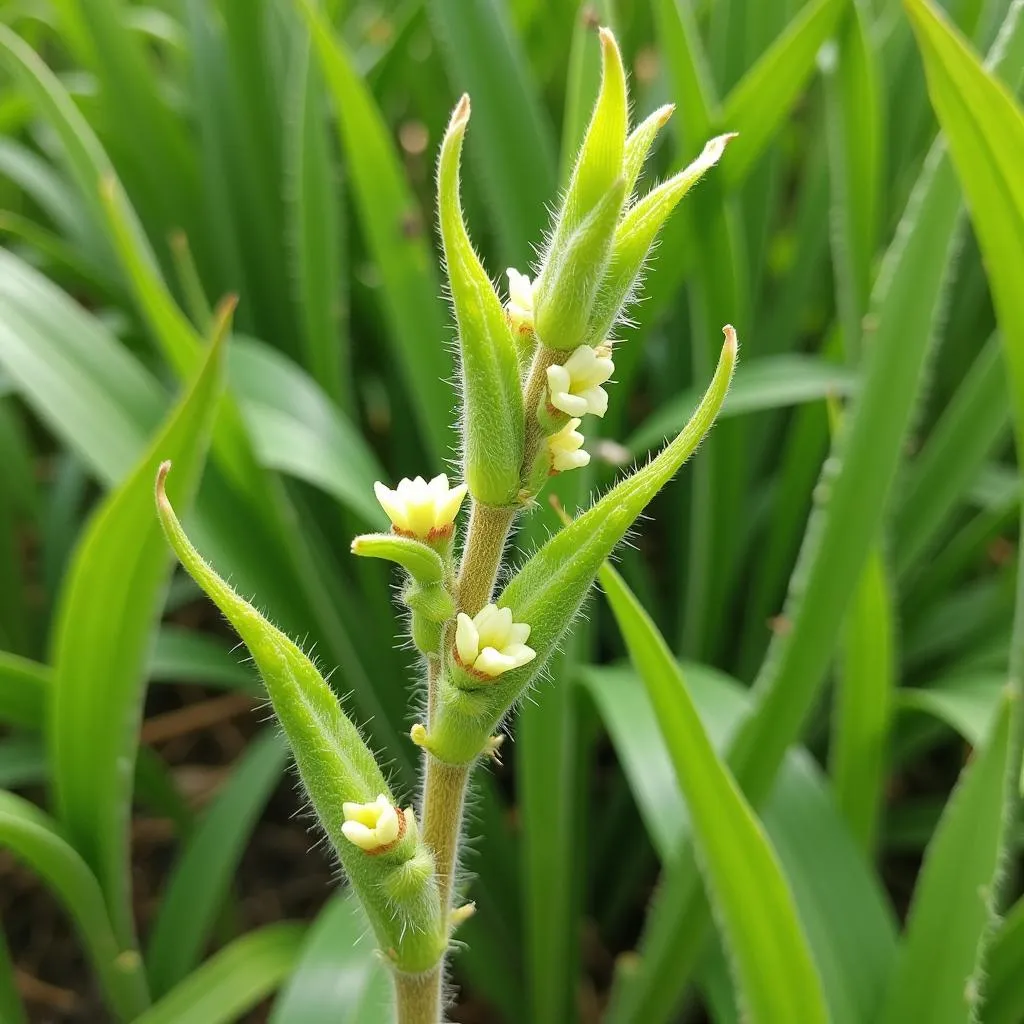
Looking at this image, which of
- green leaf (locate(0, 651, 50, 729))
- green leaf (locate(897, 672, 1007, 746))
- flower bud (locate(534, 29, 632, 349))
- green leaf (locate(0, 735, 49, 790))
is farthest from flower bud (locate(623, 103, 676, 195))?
green leaf (locate(0, 735, 49, 790))

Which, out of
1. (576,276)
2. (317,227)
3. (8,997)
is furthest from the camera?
(317,227)

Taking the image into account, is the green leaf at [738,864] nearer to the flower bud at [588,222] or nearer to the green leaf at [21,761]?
the flower bud at [588,222]

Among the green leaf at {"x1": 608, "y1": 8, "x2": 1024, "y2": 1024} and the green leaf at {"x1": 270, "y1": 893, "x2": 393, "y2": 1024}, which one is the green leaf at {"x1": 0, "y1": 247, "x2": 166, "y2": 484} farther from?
the green leaf at {"x1": 608, "y1": 8, "x2": 1024, "y2": 1024}

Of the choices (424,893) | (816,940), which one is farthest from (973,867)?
(424,893)

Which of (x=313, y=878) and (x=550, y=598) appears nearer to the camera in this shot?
(x=550, y=598)

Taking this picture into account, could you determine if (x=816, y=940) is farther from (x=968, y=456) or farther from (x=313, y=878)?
(x=313, y=878)

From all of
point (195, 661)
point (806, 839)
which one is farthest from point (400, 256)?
point (806, 839)

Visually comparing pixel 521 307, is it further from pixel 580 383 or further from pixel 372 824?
pixel 372 824
